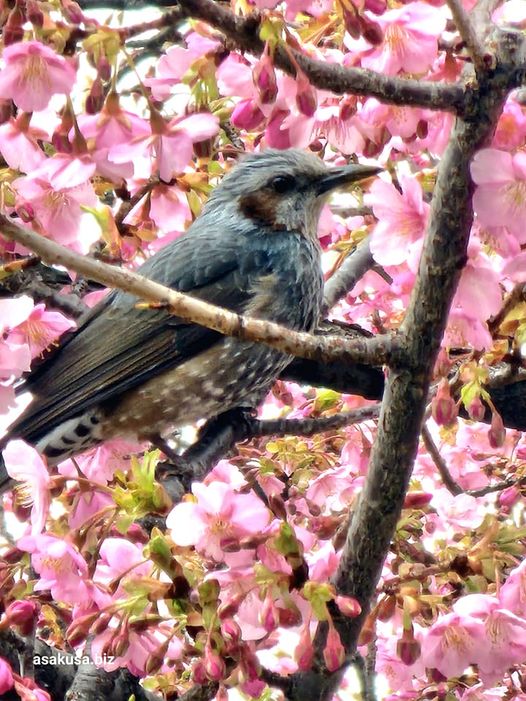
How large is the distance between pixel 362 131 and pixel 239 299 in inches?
45.4

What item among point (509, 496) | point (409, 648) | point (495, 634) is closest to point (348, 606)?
point (409, 648)

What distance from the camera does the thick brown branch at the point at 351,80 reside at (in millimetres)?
1655

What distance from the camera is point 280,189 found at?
3.55m

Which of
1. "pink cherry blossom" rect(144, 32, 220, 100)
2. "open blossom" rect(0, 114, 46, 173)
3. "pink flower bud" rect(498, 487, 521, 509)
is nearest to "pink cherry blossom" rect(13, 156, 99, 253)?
"open blossom" rect(0, 114, 46, 173)

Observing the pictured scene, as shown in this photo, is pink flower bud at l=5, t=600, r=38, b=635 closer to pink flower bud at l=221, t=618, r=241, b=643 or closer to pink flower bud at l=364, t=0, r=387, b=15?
pink flower bud at l=221, t=618, r=241, b=643

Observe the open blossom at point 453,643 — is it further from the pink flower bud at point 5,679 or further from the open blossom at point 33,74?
the open blossom at point 33,74

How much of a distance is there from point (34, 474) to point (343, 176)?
1.65 meters

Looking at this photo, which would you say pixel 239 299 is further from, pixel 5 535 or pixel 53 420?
pixel 5 535

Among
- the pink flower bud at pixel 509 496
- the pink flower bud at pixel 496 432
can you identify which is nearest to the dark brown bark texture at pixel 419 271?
the pink flower bud at pixel 496 432

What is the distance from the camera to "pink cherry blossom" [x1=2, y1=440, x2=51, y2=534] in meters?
1.95

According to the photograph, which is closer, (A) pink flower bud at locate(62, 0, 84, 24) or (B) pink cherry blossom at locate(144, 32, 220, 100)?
(A) pink flower bud at locate(62, 0, 84, 24)

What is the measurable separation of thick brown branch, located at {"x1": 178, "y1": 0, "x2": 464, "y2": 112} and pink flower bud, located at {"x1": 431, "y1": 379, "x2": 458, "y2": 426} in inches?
27.0

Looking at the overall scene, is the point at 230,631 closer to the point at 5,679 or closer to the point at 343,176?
the point at 5,679

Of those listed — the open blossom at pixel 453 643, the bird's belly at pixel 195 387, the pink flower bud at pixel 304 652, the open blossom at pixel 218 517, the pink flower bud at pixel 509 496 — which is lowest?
the pink flower bud at pixel 509 496
